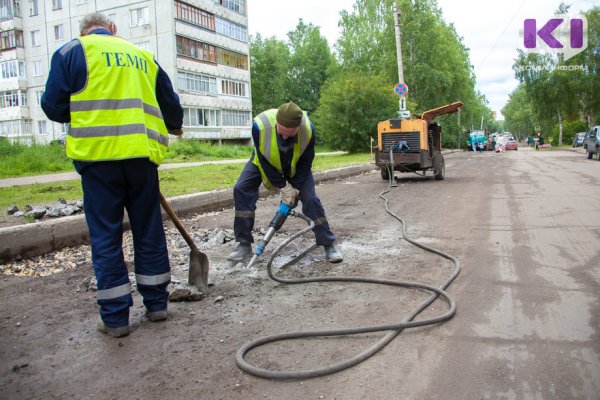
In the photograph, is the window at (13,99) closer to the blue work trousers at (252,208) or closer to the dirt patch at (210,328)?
the dirt patch at (210,328)

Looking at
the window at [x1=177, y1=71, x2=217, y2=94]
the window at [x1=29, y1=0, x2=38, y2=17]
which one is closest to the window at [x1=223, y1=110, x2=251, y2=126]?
the window at [x1=177, y1=71, x2=217, y2=94]

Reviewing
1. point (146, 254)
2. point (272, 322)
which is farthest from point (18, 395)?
point (272, 322)

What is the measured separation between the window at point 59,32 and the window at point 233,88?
1290 centimetres

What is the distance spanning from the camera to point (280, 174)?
15.5 feet

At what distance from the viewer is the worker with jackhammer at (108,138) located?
2.96m

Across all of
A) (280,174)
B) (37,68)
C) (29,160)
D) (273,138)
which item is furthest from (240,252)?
(37,68)

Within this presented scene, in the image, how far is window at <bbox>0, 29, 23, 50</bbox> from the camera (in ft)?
133

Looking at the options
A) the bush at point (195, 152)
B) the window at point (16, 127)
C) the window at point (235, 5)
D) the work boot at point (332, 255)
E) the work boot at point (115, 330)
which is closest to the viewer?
the work boot at point (115, 330)

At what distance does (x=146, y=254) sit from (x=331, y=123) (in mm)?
24510

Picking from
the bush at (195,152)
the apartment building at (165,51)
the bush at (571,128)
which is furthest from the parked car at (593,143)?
the bush at (571,128)

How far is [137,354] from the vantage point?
2709mm

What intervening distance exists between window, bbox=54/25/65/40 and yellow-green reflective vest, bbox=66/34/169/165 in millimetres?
41301

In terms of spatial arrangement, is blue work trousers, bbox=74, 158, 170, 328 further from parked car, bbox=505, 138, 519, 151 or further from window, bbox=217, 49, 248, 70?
parked car, bbox=505, 138, 519, 151

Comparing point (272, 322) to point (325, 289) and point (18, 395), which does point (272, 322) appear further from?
point (18, 395)
